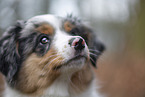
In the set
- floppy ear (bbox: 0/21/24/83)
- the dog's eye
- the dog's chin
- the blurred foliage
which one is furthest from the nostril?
the blurred foliage

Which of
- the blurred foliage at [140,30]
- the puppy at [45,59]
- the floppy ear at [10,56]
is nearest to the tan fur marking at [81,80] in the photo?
the puppy at [45,59]

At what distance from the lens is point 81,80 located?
2984 mm

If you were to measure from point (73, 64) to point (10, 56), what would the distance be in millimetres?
1112

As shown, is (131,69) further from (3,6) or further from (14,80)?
(3,6)

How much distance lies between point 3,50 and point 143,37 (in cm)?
486

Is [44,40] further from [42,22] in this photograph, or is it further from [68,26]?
[68,26]

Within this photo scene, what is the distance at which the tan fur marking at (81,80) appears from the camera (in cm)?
289

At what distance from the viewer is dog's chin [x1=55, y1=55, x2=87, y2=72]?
2496 mm

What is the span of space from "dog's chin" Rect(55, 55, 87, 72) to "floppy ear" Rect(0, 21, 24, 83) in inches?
32.0

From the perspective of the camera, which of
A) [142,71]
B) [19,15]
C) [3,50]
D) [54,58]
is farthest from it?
[19,15]

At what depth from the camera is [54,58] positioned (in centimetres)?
254

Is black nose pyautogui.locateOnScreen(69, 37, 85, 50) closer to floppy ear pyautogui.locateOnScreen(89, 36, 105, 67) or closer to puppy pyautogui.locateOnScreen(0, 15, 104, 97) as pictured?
puppy pyautogui.locateOnScreen(0, 15, 104, 97)

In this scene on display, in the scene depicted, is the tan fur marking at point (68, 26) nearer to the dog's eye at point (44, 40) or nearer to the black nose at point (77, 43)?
the dog's eye at point (44, 40)

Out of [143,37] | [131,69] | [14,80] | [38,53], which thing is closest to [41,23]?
[38,53]
